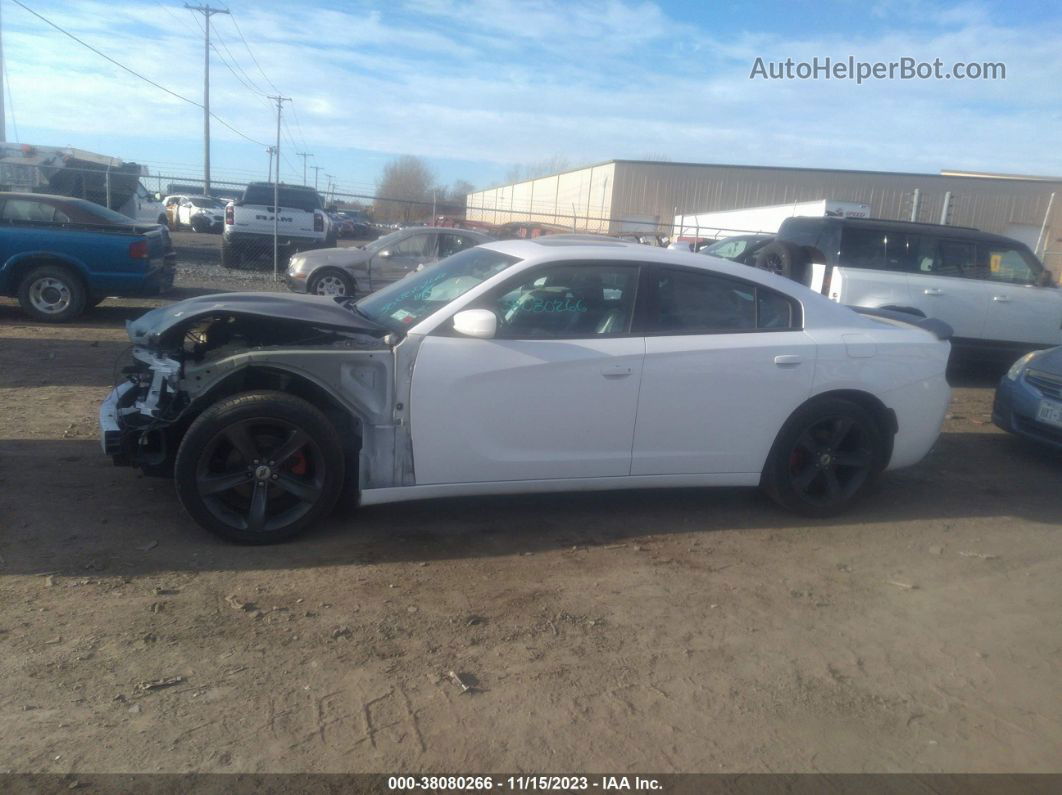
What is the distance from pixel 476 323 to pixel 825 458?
241 cm

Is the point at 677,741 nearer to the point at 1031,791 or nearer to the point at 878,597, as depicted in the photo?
the point at 1031,791

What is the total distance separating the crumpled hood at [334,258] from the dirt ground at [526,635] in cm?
792

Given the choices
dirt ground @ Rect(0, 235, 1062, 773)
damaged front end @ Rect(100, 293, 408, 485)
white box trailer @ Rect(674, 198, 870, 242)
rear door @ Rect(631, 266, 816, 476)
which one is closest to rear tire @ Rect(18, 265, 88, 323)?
dirt ground @ Rect(0, 235, 1062, 773)

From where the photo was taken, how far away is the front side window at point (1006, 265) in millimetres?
10430

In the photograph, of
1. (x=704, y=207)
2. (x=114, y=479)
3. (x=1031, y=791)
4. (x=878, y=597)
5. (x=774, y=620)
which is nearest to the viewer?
(x=1031, y=791)

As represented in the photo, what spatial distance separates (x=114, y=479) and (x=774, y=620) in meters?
3.91

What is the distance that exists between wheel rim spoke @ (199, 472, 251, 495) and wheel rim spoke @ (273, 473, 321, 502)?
0.53 feet

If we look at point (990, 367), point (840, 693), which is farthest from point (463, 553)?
point (990, 367)

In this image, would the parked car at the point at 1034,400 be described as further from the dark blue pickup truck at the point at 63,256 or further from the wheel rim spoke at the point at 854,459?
the dark blue pickup truck at the point at 63,256

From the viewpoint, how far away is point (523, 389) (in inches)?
177

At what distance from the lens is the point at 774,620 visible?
3998mm

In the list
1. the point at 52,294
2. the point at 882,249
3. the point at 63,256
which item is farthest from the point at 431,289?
the point at 52,294

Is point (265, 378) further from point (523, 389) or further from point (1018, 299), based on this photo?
point (1018, 299)

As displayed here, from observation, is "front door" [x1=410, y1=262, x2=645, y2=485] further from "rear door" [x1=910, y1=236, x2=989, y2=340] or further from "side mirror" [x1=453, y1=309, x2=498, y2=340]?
"rear door" [x1=910, y1=236, x2=989, y2=340]
